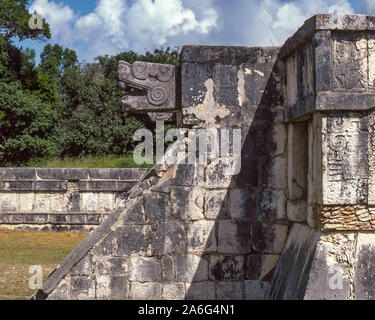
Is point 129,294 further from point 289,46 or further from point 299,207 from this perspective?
point 289,46

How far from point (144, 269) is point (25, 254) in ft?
15.9

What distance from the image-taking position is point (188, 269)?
423cm

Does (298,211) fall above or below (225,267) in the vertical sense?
above

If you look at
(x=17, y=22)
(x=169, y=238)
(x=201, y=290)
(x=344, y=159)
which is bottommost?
(x=201, y=290)

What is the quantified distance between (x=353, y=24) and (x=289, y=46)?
28.1 inches

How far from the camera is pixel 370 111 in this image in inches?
133

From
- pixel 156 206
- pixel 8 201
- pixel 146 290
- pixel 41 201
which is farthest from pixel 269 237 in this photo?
pixel 8 201

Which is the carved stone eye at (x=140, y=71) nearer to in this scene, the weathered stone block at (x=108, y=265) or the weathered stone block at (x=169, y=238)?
the weathered stone block at (x=169, y=238)

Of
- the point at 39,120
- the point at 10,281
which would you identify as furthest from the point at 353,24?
the point at 39,120

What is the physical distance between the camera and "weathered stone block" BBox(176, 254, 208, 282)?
422 cm

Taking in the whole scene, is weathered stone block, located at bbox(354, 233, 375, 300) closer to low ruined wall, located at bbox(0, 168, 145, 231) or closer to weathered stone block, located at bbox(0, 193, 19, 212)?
low ruined wall, located at bbox(0, 168, 145, 231)

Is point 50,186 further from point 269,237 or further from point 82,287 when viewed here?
point 269,237

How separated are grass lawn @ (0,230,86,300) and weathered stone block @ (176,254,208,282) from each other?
216cm

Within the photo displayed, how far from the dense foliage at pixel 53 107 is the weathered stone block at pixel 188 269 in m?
14.4
